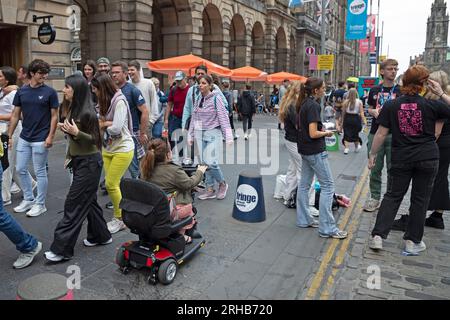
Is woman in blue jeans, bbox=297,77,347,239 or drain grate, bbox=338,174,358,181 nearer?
woman in blue jeans, bbox=297,77,347,239

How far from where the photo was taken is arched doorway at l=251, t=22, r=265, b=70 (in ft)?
101

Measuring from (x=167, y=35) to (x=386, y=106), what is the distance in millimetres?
17809

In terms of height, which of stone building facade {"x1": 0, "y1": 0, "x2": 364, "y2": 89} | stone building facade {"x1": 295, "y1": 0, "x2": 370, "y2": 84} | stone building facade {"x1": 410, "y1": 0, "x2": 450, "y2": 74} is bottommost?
stone building facade {"x1": 0, "y1": 0, "x2": 364, "y2": 89}

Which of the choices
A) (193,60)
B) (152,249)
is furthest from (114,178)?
(193,60)

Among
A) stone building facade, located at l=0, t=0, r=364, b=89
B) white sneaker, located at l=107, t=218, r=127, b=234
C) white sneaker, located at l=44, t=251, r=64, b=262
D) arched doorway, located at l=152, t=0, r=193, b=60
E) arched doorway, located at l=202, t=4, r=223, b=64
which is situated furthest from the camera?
arched doorway, located at l=202, t=4, r=223, b=64

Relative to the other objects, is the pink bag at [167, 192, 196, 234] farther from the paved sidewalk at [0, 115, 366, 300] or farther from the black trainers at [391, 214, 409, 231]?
the black trainers at [391, 214, 409, 231]

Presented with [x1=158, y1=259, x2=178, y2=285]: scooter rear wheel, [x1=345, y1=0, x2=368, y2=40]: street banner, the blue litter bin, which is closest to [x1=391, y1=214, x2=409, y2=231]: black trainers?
the blue litter bin

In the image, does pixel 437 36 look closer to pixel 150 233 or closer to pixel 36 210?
pixel 36 210

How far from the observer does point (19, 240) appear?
156 inches

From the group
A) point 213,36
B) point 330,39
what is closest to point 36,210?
point 213,36

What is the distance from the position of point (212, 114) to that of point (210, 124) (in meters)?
0.16

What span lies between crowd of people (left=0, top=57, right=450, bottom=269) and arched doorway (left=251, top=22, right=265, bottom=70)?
25.8m

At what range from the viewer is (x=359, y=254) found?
4.69 metres

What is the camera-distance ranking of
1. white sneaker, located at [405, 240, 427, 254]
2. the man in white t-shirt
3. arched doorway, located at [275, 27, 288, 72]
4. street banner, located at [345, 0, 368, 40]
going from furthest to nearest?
1. arched doorway, located at [275, 27, 288, 72]
2. street banner, located at [345, 0, 368, 40]
3. the man in white t-shirt
4. white sneaker, located at [405, 240, 427, 254]
